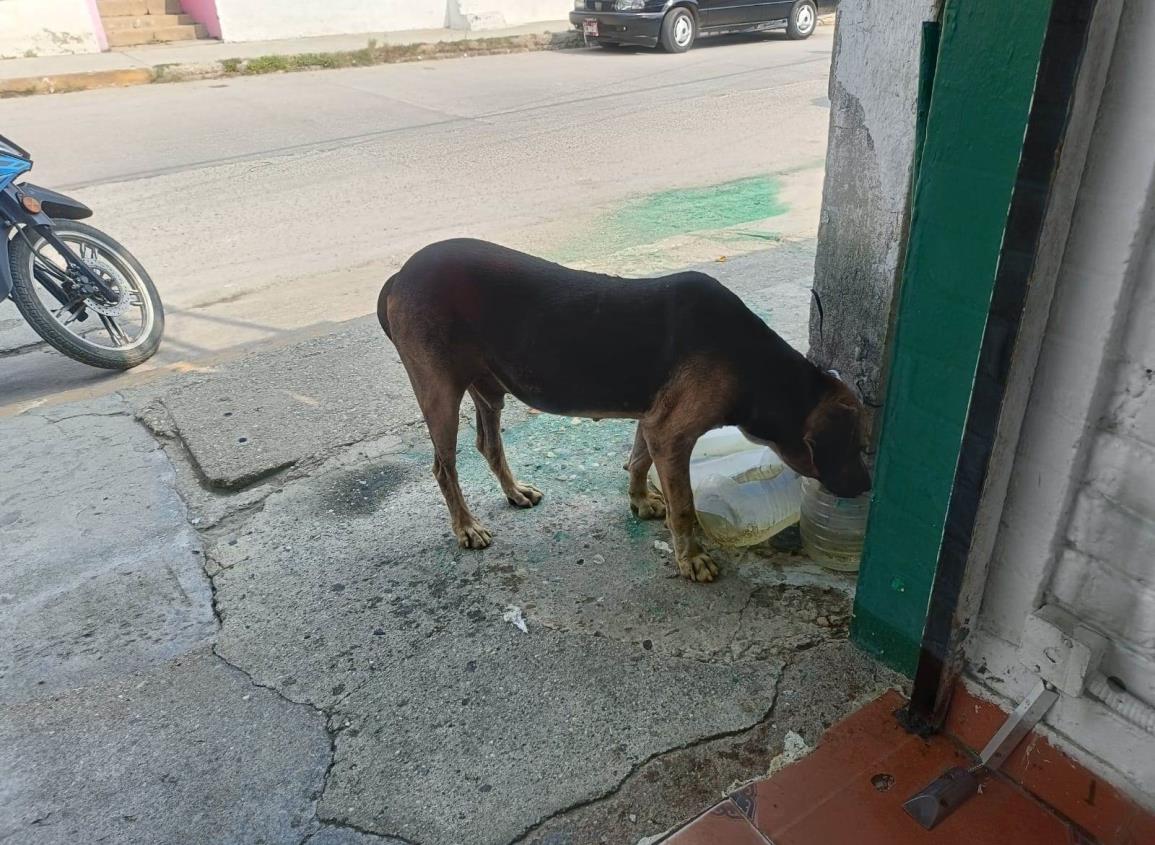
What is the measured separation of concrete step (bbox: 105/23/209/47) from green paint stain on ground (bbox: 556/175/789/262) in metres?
12.6

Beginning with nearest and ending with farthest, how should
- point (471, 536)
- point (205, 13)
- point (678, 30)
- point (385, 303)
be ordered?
point (385, 303)
point (471, 536)
point (678, 30)
point (205, 13)

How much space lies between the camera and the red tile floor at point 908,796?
193 centimetres

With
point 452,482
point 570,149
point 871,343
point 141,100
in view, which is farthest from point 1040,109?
point 141,100

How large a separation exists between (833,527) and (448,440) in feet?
4.48

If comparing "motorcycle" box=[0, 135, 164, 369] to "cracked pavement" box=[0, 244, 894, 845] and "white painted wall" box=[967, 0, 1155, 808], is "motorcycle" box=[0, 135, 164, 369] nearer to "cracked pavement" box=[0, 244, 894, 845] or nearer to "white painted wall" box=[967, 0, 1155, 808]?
"cracked pavement" box=[0, 244, 894, 845]

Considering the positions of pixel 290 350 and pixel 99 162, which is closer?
pixel 290 350

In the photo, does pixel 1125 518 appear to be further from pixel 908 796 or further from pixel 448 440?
pixel 448 440

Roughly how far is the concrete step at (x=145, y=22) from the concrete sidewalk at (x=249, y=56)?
49 centimetres

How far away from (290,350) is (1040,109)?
4149mm

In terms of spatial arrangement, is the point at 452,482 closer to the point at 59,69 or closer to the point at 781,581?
the point at 781,581

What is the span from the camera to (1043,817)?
6.47 ft

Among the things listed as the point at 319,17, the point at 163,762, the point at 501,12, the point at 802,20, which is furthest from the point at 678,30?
the point at 163,762

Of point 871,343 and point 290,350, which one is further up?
point 871,343

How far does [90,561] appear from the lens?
125 inches
